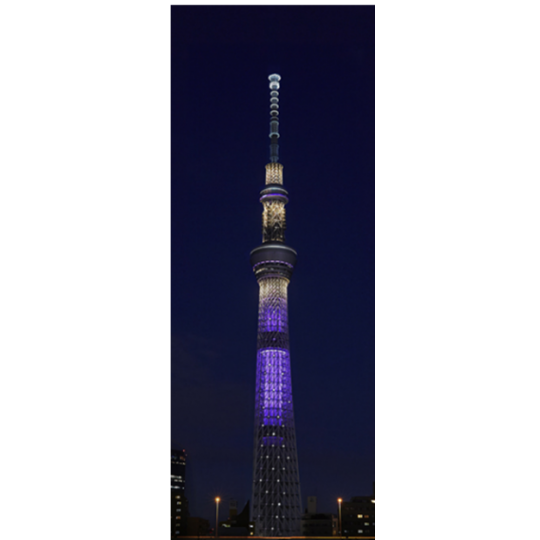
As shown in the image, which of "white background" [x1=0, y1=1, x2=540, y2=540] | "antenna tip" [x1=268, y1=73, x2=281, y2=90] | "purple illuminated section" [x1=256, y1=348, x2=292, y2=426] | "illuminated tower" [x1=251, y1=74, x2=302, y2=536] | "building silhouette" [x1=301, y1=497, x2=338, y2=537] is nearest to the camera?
"white background" [x1=0, y1=1, x2=540, y2=540]

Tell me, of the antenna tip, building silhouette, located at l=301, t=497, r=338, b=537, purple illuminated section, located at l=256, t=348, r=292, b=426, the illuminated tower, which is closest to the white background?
the antenna tip

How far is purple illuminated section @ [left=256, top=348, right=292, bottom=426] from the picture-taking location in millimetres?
25516

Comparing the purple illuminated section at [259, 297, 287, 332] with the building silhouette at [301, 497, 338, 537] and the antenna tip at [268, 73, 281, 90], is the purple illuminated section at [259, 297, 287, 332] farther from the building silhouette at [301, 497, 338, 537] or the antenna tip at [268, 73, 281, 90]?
the antenna tip at [268, 73, 281, 90]

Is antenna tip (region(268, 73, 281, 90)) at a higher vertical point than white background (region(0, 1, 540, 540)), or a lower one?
higher
